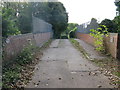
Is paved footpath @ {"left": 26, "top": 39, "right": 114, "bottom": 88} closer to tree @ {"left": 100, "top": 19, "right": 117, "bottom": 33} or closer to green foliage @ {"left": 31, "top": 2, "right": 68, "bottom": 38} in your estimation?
tree @ {"left": 100, "top": 19, "right": 117, "bottom": 33}

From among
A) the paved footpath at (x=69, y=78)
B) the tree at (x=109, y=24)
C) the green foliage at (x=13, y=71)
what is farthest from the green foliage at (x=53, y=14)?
the paved footpath at (x=69, y=78)

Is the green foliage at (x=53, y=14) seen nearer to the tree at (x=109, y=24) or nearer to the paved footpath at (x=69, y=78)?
the tree at (x=109, y=24)

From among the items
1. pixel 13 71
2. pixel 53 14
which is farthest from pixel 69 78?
pixel 53 14

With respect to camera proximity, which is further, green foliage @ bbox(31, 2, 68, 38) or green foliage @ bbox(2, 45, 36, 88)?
green foliage @ bbox(31, 2, 68, 38)

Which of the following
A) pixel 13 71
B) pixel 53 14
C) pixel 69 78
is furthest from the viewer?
pixel 53 14

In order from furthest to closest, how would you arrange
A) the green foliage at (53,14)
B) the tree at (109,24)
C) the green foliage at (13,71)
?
1. the green foliage at (53,14)
2. the tree at (109,24)
3. the green foliage at (13,71)

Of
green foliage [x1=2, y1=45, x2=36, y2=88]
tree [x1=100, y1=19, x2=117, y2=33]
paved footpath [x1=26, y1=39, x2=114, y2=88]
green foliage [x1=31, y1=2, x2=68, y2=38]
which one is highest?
green foliage [x1=31, y1=2, x2=68, y2=38]

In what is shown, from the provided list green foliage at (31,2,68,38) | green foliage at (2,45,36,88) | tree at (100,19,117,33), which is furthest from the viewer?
green foliage at (31,2,68,38)

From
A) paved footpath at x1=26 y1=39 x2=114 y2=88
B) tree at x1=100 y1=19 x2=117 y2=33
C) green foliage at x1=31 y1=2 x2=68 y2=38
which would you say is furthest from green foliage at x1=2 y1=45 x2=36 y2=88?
green foliage at x1=31 y1=2 x2=68 y2=38

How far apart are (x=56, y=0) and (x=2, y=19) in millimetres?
25641

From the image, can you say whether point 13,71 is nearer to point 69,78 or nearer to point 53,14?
point 69,78

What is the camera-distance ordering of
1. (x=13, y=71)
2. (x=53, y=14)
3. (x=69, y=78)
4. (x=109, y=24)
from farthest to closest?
(x=53, y=14)
(x=109, y=24)
(x=13, y=71)
(x=69, y=78)

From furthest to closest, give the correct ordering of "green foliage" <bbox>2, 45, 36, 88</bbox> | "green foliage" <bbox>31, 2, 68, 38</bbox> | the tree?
"green foliage" <bbox>31, 2, 68, 38</bbox>, the tree, "green foliage" <bbox>2, 45, 36, 88</bbox>

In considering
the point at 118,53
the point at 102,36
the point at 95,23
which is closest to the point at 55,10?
the point at 95,23
